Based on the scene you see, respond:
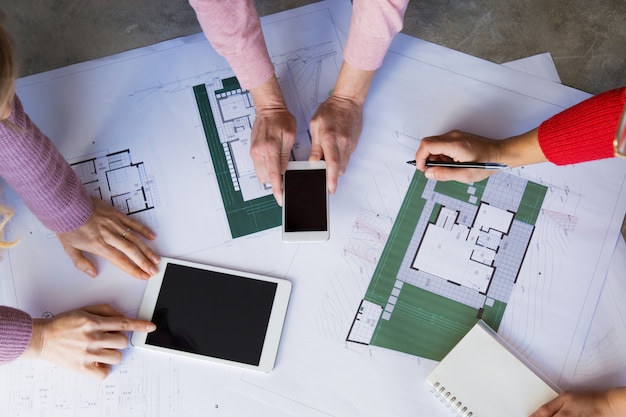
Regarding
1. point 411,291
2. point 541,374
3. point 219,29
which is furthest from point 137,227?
point 541,374

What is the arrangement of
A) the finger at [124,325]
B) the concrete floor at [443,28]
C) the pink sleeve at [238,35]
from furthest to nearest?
the concrete floor at [443,28] < the finger at [124,325] < the pink sleeve at [238,35]

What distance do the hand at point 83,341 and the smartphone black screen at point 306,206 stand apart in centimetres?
30

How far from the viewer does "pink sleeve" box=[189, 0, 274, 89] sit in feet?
2.52

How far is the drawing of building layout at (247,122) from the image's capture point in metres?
0.94

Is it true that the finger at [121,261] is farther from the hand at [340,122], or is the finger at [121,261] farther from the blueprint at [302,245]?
the hand at [340,122]

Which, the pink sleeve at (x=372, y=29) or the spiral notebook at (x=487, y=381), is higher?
the pink sleeve at (x=372, y=29)

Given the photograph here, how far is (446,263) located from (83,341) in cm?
63

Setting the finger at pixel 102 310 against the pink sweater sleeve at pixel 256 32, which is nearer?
the pink sweater sleeve at pixel 256 32

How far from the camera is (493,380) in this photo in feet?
2.82

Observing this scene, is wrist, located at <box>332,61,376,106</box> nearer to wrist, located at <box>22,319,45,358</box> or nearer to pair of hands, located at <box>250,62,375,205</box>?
pair of hands, located at <box>250,62,375,205</box>

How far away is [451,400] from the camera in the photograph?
86 centimetres

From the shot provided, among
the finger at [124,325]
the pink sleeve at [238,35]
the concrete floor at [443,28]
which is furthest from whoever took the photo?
the concrete floor at [443,28]

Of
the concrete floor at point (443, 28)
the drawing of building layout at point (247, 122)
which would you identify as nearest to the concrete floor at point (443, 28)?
the concrete floor at point (443, 28)

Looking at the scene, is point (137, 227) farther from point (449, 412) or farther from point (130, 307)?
point (449, 412)
